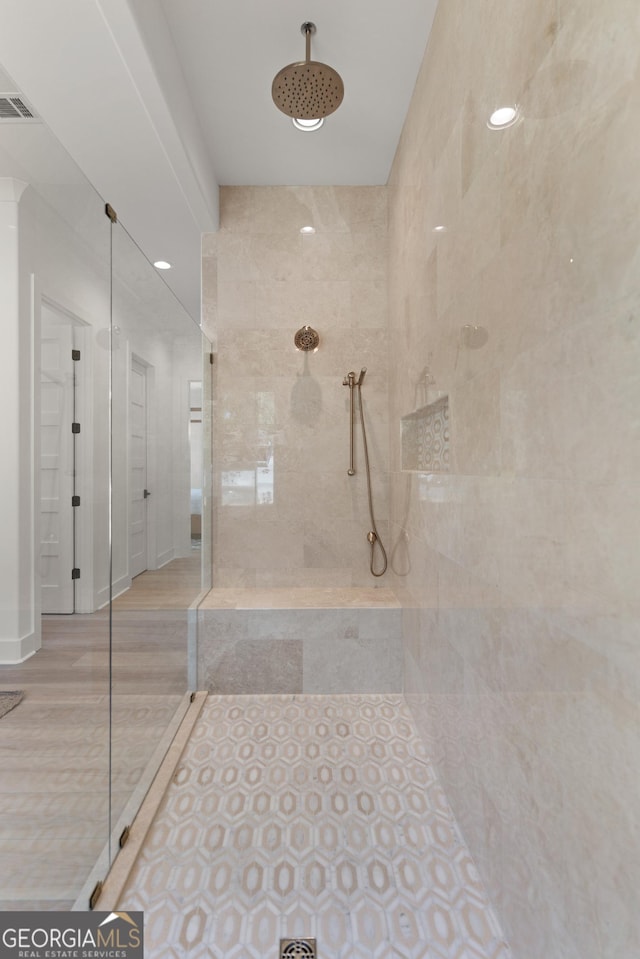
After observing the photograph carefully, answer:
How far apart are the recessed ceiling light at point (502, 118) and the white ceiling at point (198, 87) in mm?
986

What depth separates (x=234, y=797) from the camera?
1.57m

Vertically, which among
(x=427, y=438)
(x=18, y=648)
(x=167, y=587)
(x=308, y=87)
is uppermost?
(x=308, y=87)

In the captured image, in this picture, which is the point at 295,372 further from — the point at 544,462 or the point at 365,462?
the point at 544,462

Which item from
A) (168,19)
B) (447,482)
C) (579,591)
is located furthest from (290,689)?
(168,19)

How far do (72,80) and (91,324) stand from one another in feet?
3.52

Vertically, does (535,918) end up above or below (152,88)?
below

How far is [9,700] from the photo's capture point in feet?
2.96

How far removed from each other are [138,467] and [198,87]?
68.0 inches

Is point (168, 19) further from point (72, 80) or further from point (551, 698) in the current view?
point (551, 698)

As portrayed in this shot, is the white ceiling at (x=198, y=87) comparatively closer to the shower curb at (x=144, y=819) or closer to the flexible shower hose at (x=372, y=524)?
the flexible shower hose at (x=372, y=524)

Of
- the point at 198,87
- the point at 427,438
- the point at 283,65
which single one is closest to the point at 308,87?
the point at 283,65

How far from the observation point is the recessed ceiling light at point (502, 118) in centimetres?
97

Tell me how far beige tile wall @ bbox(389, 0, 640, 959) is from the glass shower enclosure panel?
110 centimetres

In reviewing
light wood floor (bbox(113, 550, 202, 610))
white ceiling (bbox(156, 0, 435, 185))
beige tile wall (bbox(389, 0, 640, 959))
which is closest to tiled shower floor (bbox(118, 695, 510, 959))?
beige tile wall (bbox(389, 0, 640, 959))
